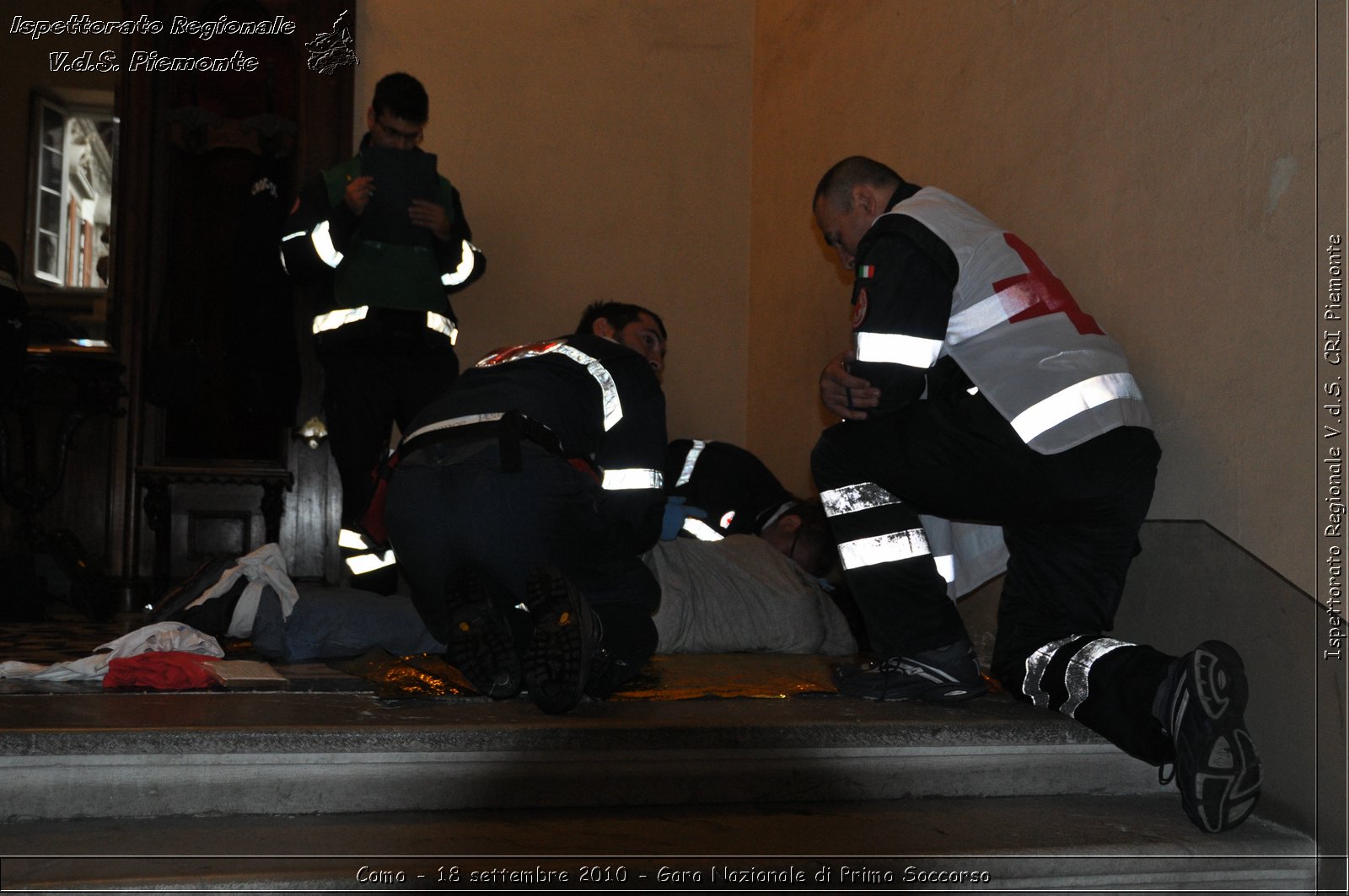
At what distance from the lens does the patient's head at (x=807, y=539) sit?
4129 mm

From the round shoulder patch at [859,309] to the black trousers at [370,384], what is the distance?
7.44 feet

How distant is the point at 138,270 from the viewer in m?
5.39

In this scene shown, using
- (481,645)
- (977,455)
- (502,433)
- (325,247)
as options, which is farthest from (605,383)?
(325,247)

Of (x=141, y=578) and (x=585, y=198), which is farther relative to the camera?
(x=585, y=198)

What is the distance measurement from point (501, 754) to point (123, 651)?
50.4 inches

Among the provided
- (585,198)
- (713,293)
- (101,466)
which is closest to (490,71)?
(585,198)

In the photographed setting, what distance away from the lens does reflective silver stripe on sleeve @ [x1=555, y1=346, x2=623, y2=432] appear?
2.83 meters

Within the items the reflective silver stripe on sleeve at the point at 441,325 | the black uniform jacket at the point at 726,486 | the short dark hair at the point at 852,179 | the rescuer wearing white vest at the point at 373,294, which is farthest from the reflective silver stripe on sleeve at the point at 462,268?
the short dark hair at the point at 852,179

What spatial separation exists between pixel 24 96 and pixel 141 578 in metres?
2.37

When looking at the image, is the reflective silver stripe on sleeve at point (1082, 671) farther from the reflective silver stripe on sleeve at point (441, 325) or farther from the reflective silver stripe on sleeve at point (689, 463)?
the reflective silver stripe on sleeve at point (441, 325)

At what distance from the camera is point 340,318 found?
14.7 feet

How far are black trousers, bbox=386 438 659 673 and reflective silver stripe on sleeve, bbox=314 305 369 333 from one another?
191 centimetres

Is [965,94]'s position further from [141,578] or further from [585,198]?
[141,578]

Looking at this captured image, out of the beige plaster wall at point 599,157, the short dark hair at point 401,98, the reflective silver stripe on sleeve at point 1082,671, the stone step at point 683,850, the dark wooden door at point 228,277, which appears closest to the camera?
the stone step at point 683,850
